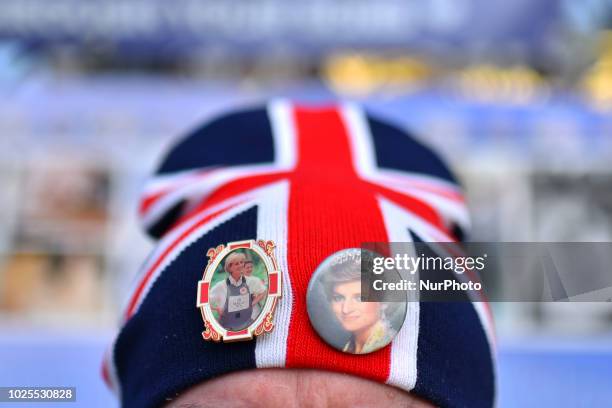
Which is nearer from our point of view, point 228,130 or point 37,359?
point 228,130

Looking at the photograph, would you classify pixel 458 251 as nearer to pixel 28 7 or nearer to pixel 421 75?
pixel 421 75

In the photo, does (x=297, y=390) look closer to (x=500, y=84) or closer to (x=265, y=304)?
(x=265, y=304)

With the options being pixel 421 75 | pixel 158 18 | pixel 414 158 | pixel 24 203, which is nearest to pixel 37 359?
pixel 24 203

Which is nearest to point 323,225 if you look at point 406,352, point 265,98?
point 406,352

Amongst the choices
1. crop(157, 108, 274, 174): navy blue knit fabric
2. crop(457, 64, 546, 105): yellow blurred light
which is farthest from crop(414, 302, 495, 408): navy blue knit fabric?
crop(457, 64, 546, 105): yellow blurred light

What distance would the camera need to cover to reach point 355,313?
2.05 ft

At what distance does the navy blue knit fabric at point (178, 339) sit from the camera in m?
0.65

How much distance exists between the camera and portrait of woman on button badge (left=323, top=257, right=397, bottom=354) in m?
0.63

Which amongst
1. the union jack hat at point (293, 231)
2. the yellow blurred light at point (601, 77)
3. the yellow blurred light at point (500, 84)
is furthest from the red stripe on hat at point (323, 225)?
the yellow blurred light at point (601, 77)

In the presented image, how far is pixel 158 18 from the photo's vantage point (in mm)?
2160

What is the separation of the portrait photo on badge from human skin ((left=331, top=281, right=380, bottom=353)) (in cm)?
7

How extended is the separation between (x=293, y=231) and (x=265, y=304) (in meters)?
0.08

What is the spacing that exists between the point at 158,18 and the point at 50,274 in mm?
853

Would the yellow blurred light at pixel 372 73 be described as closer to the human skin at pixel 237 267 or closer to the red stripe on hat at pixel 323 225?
the red stripe on hat at pixel 323 225
